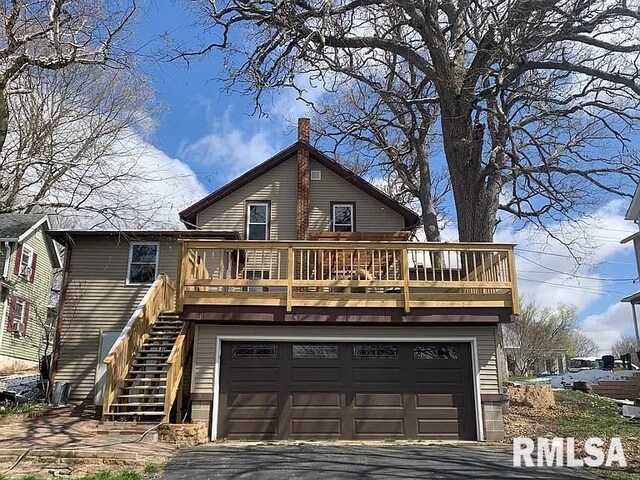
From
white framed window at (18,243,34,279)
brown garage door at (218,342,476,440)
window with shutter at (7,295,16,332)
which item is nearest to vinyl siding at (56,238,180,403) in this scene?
brown garage door at (218,342,476,440)

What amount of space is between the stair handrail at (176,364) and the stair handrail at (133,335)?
0.98 metres

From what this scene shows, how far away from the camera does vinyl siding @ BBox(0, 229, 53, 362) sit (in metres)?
19.6

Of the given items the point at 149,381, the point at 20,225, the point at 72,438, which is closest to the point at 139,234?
the point at 149,381

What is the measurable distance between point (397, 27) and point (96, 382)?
441 inches

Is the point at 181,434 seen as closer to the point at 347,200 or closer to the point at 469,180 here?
the point at 469,180

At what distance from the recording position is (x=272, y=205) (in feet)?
53.0

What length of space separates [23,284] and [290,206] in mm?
11389

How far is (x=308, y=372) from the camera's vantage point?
10188 millimetres

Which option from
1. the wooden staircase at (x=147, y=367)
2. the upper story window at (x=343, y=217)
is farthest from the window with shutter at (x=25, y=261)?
the upper story window at (x=343, y=217)

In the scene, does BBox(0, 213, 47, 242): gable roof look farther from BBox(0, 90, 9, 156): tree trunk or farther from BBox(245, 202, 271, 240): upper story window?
BBox(0, 90, 9, 156): tree trunk

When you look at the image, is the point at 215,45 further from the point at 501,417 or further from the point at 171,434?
the point at 501,417

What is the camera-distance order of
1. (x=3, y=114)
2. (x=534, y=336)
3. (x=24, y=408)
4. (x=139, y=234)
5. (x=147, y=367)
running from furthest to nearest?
(x=534, y=336) → (x=139, y=234) → (x=24, y=408) → (x=147, y=367) → (x=3, y=114)

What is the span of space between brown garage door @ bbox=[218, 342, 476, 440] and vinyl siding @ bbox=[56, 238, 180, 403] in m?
5.27

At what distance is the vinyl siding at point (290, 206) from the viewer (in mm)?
16000
